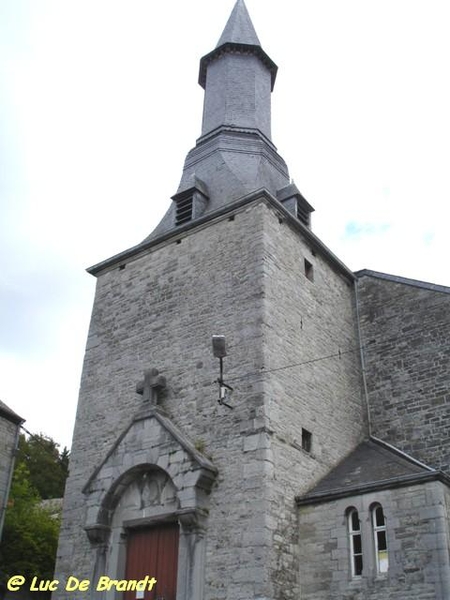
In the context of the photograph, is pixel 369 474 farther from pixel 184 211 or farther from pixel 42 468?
pixel 42 468

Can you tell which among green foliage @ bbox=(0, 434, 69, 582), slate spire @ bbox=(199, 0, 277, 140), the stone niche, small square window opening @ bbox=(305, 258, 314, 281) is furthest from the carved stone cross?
green foliage @ bbox=(0, 434, 69, 582)

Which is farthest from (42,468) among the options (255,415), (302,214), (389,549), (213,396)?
(389,549)

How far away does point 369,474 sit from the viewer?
37.0ft

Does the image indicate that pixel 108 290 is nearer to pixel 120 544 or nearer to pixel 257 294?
pixel 257 294

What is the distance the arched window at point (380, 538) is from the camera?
9.95m

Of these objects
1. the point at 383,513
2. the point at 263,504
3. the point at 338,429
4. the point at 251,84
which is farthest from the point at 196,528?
the point at 251,84

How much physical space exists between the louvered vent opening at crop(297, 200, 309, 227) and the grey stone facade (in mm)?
9623

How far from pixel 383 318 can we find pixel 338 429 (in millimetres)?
3131

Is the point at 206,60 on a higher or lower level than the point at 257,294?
higher

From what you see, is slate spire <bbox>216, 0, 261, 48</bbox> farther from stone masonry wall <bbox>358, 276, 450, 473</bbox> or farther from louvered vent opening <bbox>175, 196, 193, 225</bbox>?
stone masonry wall <bbox>358, 276, 450, 473</bbox>

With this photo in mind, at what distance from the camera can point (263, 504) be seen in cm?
1020

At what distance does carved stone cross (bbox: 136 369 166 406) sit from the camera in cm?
1259

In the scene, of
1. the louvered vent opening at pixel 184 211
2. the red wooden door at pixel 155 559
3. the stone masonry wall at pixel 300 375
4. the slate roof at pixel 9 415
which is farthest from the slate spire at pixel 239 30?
the red wooden door at pixel 155 559

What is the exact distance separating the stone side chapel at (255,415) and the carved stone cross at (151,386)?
43 millimetres
